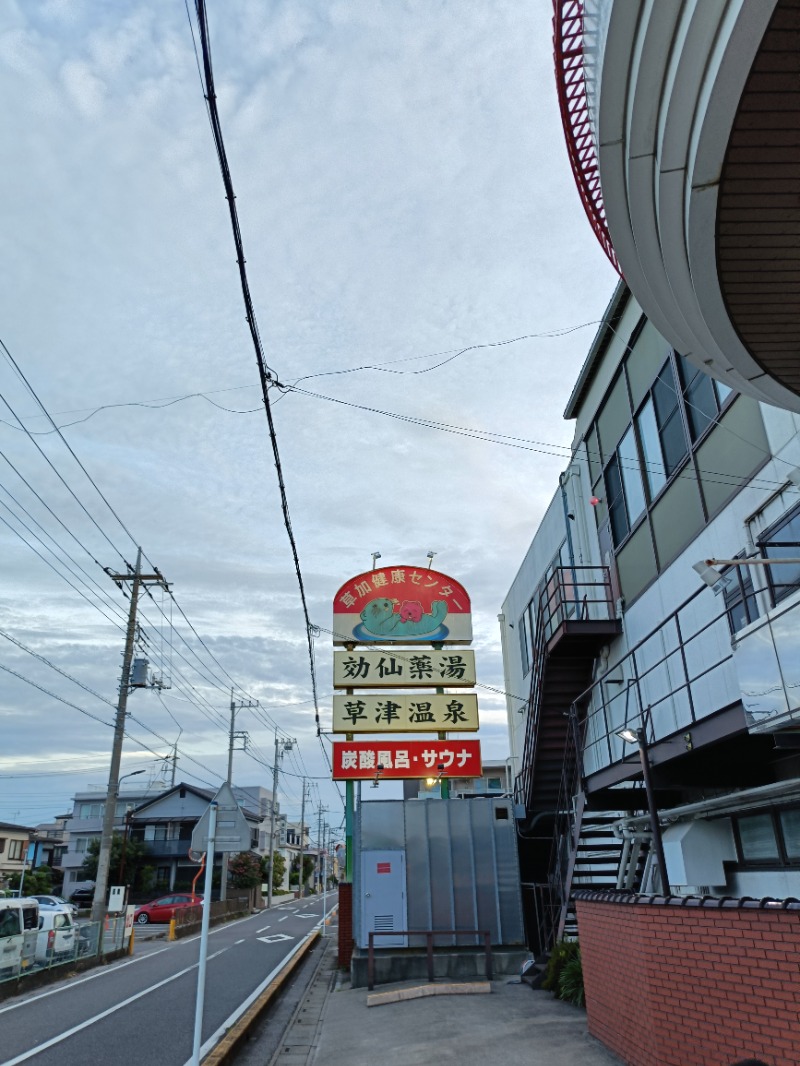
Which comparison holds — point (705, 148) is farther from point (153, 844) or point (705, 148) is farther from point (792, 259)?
point (153, 844)

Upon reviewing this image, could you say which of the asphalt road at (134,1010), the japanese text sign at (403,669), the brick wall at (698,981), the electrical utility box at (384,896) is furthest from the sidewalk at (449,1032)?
the japanese text sign at (403,669)

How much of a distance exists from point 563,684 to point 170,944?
63.3 feet

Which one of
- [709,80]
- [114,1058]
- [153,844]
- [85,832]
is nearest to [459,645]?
[114,1058]

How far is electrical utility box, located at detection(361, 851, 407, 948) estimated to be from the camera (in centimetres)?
1484

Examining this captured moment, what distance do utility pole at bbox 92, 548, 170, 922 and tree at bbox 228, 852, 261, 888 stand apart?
29.2 metres

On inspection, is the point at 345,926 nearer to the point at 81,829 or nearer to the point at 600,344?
the point at 600,344

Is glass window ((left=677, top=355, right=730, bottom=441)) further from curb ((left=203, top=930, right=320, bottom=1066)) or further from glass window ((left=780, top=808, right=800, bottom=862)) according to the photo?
curb ((left=203, top=930, right=320, bottom=1066))

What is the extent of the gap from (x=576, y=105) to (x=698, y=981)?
680 cm

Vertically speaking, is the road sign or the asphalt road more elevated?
the road sign

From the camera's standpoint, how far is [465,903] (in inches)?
598

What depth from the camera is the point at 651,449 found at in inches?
545

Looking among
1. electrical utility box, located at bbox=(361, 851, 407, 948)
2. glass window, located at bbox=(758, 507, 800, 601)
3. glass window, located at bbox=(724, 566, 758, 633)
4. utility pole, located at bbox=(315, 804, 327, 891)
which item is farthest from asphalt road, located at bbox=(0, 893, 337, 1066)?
utility pole, located at bbox=(315, 804, 327, 891)

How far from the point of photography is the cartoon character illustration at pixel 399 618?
20641mm

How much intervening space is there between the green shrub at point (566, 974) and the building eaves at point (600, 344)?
→ 11.1 m
